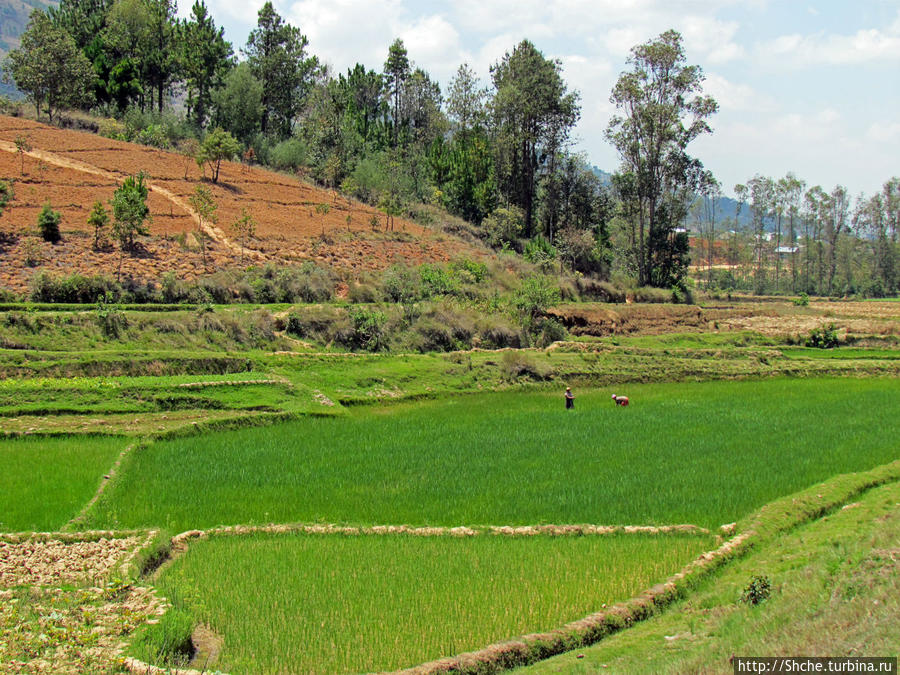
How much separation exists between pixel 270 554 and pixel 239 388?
33.5 ft

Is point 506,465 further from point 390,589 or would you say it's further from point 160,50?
point 160,50

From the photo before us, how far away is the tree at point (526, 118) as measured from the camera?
179ft

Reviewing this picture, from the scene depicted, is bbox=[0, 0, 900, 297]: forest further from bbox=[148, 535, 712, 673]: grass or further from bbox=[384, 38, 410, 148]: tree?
bbox=[148, 535, 712, 673]: grass

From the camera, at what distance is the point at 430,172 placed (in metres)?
64.4

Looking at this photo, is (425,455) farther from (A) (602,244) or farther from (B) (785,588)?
(A) (602,244)

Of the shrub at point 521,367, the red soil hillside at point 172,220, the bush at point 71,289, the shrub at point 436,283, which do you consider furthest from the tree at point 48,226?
the shrub at point 521,367

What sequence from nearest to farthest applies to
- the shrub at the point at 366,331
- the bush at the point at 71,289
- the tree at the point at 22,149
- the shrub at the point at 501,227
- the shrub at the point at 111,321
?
1. the shrub at the point at 111,321
2. the bush at the point at 71,289
3. the shrub at the point at 366,331
4. the tree at the point at 22,149
5. the shrub at the point at 501,227

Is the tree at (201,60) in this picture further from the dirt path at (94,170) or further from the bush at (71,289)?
the bush at (71,289)

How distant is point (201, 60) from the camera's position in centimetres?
5925

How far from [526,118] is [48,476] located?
49114mm

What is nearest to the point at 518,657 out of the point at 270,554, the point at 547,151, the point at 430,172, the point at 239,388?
the point at 270,554

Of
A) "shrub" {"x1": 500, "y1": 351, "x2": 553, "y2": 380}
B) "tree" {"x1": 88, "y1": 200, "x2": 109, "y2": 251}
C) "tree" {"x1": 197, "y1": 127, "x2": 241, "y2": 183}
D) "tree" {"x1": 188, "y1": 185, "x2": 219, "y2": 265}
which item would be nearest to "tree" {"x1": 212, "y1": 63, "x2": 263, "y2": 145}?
"tree" {"x1": 197, "y1": 127, "x2": 241, "y2": 183}

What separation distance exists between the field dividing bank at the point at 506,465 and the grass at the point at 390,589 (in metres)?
1.07

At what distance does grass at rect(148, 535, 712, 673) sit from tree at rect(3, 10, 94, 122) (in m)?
51.4
